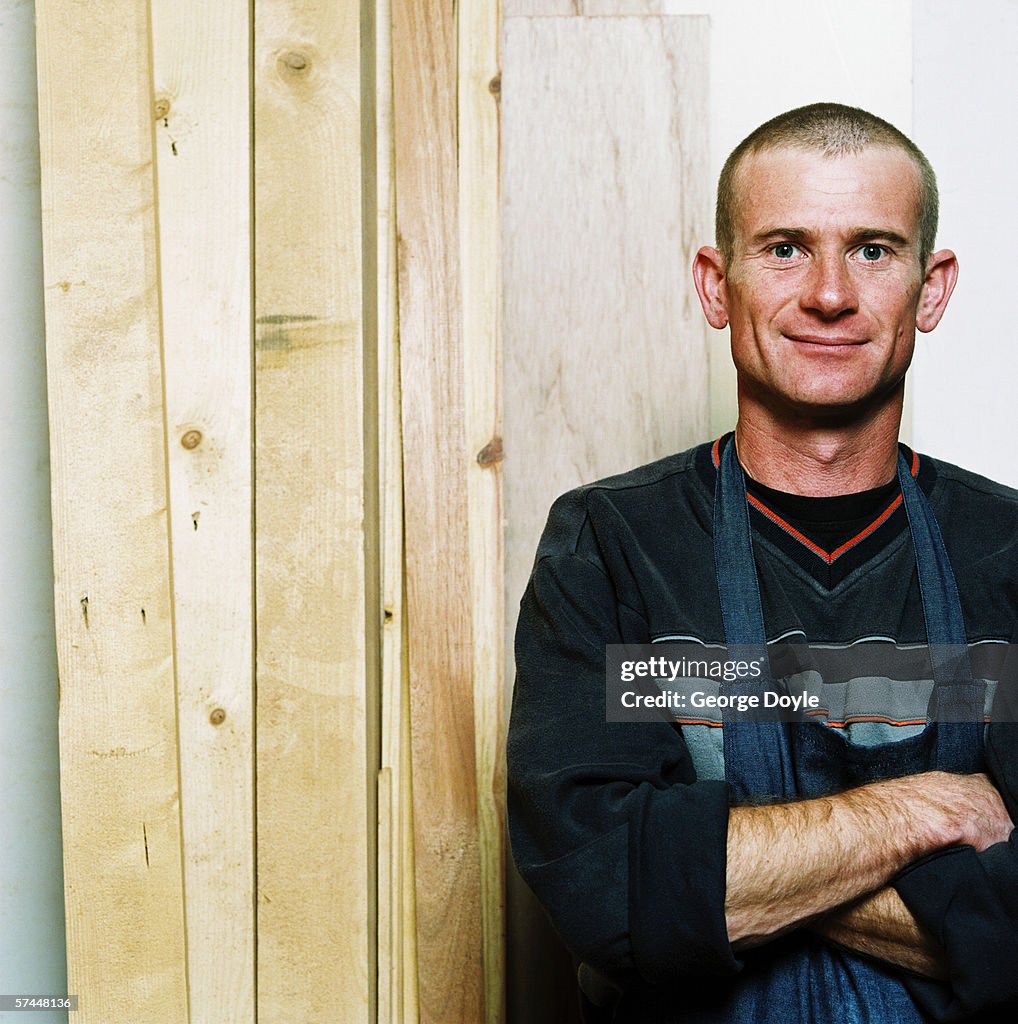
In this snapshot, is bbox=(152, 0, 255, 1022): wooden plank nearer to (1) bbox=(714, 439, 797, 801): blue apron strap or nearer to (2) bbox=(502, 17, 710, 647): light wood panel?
(2) bbox=(502, 17, 710, 647): light wood panel

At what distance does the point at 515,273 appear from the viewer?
206 cm

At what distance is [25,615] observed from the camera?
78.0 inches

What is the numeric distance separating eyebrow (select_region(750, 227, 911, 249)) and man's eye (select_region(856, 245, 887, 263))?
0.04ft

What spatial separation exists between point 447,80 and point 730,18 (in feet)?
1.92

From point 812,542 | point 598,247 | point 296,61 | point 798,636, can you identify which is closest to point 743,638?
point 798,636

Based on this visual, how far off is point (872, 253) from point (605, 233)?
24.2 inches

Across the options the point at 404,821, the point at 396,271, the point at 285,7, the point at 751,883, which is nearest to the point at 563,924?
the point at 751,883

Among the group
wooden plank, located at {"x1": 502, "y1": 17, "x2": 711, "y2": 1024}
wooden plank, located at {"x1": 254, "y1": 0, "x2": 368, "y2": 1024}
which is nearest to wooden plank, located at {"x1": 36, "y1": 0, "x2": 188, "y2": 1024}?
wooden plank, located at {"x1": 254, "y1": 0, "x2": 368, "y2": 1024}

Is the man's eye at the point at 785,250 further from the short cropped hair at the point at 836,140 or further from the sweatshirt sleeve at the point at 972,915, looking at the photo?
the sweatshirt sleeve at the point at 972,915

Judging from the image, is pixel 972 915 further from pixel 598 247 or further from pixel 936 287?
pixel 598 247

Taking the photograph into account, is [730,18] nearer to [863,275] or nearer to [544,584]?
[863,275]

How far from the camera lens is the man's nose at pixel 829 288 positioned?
59.6 inches

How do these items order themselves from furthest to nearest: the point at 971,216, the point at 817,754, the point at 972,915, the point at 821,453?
the point at 971,216 → the point at 821,453 → the point at 817,754 → the point at 972,915

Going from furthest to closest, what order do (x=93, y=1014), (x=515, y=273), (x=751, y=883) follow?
Result: (x=515, y=273), (x=93, y=1014), (x=751, y=883)
